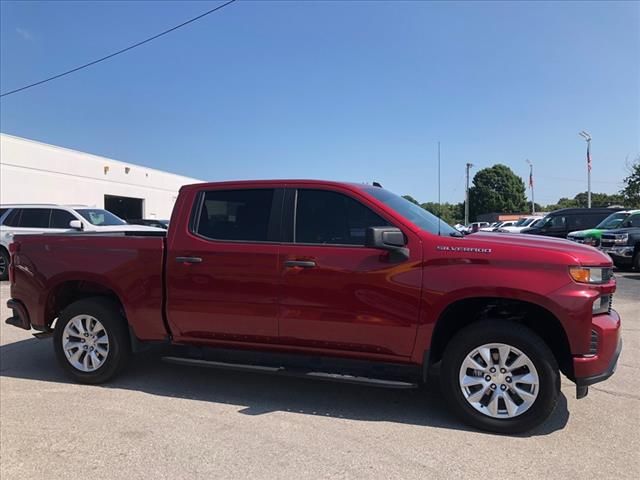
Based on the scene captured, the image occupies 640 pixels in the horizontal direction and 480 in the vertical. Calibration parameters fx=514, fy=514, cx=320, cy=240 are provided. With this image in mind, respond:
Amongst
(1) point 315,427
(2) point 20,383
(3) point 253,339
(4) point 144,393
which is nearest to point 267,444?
(1) point 315,427

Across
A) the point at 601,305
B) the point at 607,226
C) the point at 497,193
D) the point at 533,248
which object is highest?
the point at 497,193

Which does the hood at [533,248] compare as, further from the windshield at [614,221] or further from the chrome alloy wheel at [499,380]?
the windshield at [614,221]

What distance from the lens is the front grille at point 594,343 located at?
3.72 meters

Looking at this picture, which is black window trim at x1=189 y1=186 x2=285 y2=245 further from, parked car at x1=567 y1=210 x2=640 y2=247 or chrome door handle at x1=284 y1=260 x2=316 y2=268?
parked car at x1=567 y1=210 x2=640 y2=247

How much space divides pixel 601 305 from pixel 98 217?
12.5 metres

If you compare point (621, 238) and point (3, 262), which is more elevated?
point (621, 238)

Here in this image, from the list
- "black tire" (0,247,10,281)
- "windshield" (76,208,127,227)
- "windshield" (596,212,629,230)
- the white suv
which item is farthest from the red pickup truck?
"windshield" (596,212,629,230)

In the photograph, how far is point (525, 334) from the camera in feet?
12.6

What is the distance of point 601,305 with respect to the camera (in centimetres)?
381

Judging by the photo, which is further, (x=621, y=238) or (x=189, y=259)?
(x=621, y=238)

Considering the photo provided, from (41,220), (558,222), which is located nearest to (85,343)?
(41,220)

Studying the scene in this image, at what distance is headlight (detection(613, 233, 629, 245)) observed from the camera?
14622 mm

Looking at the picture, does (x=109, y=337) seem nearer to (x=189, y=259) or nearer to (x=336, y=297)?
(x=189, y=259)

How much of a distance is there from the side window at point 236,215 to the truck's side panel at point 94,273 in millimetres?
499
